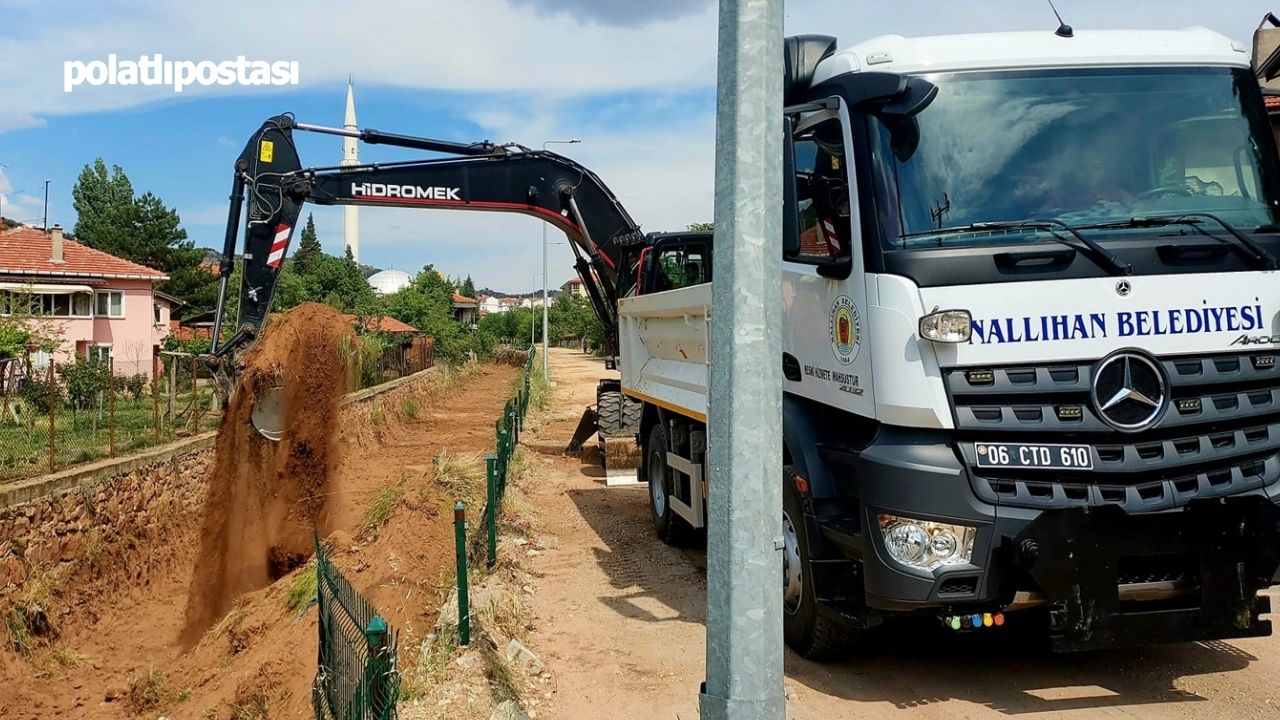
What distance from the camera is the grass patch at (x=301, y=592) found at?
8.84 m

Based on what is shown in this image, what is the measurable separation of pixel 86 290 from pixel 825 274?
1339 inches

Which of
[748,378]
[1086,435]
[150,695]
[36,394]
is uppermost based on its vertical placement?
[748,378]

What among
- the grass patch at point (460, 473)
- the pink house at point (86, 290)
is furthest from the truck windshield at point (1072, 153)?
the pink house at point (86, 290)

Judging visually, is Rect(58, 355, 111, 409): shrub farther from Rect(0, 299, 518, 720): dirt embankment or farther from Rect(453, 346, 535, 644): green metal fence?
Rect(453, 346, 535, 644): green metal fence

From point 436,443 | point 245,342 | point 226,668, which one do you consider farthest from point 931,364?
point 436,443

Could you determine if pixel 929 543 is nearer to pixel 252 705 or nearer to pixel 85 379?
pixel 252 705

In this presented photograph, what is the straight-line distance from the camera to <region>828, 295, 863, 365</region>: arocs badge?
4805mm

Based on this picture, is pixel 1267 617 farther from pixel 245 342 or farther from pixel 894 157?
pixel 245 342

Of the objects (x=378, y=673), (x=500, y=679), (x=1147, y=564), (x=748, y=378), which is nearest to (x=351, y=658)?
(x=378, y=673)

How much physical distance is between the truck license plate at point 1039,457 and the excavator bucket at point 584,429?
10530mm

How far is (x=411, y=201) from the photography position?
11.6 metres

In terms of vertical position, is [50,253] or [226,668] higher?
[50,253]

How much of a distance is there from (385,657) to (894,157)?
10.8 ft

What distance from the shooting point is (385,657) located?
12.8ft
